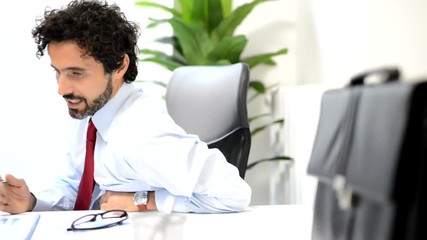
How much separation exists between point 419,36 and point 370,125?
906 millimetres

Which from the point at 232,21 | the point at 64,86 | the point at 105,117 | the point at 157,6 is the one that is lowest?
the point at 105,117

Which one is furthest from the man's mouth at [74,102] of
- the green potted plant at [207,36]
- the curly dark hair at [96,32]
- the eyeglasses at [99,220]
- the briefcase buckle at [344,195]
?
the green potted plant at [207,36]

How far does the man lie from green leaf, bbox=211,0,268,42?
1206 millimetres

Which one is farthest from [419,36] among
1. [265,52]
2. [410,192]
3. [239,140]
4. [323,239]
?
[265,52]

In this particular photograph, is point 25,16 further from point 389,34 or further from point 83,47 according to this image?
point 389,34

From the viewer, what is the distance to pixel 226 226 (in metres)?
1.26

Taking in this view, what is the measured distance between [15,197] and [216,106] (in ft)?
2.62

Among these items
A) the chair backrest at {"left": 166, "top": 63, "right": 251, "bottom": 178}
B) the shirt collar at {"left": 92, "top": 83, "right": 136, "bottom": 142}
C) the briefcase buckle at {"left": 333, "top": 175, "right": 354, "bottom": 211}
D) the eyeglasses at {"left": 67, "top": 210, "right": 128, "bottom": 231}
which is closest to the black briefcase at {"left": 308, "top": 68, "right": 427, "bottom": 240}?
the briefcase buckle at {"left": 333, "top": 175, "right": 354, "bottom": 211}

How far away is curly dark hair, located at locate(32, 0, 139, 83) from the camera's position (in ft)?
4.90

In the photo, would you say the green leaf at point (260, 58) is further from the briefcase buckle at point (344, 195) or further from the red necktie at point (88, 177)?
the briefcase buckle at point (344, 195)

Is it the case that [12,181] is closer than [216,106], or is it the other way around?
[12,181]

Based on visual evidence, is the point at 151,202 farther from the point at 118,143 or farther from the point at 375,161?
the point at 375,161

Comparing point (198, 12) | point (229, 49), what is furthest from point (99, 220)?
point (198, 12)

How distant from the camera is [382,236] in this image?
633mm
